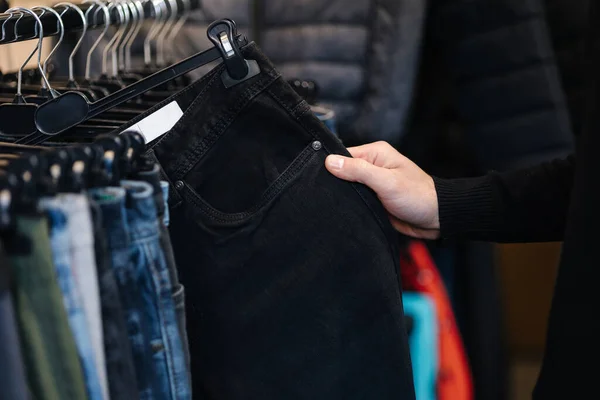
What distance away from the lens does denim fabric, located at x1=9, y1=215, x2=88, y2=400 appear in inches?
17.5

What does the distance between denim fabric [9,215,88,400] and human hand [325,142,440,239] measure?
0.37 m

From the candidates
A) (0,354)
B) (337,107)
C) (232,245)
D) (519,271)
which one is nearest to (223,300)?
(232,245)

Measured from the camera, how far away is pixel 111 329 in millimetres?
508

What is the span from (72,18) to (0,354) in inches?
17.8

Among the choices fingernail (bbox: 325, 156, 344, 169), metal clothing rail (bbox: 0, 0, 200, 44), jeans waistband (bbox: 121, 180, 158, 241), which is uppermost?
metal clothing rail (bbox: 0, 0, 200, 44)

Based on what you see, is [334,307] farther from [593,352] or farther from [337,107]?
[337,107]

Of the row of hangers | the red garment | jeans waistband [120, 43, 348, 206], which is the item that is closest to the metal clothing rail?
the row of hangers

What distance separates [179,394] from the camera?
58 centimetres

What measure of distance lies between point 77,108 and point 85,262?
0.25m

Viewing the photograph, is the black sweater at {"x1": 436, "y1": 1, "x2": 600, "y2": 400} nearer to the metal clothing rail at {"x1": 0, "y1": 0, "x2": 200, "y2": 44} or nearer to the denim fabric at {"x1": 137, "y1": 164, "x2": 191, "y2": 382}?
the denim fabric at {"x1": 137, "y1": 164, "x2": 191, "y2": 382}

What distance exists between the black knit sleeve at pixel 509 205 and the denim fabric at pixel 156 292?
41 centimetres

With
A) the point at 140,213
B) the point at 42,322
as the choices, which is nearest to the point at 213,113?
the point at 140,213

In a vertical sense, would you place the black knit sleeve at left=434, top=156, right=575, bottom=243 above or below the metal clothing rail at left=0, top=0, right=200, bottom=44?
below

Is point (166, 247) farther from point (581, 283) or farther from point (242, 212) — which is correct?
point (581, 283)
